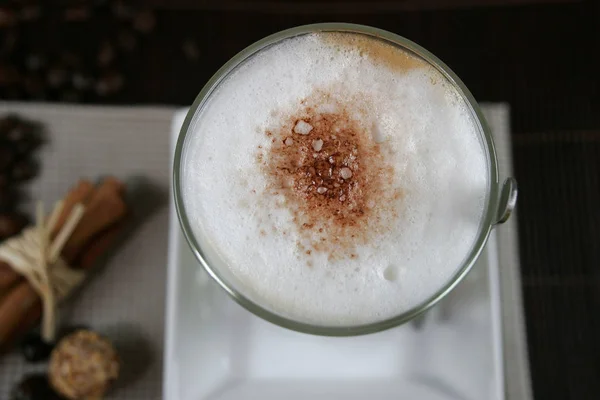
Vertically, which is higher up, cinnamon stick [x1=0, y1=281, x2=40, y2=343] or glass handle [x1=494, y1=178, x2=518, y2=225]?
glass handle [x1=494, y1=178, x2=518, y2=225]

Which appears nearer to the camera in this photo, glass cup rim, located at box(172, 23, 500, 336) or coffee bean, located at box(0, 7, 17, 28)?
glass cup rim, located at box(172, 23, 500, 336)

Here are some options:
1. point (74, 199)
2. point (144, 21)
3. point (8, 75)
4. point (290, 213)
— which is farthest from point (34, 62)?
point (290, 213)

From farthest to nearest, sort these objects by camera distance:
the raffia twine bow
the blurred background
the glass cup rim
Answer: the blurred background
the raffia twine bow
the glass cup rim

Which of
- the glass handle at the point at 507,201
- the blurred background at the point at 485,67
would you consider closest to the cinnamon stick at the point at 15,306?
the blurred background at the point at 485,67

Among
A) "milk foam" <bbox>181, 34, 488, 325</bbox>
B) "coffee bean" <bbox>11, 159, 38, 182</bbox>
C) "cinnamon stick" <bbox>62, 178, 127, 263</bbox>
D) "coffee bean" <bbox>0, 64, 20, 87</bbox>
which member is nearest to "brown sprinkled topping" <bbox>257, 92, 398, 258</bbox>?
"milk foam" <bbox>181, 34, 488, 325</bbox>

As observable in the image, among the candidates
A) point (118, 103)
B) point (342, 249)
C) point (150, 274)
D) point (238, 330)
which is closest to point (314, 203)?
point (342, 249)

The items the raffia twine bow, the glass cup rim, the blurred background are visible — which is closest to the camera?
the glass cup rim

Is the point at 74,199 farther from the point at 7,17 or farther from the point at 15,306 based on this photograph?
the point at 7,17

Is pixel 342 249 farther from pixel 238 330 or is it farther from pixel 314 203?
pixel 238 330

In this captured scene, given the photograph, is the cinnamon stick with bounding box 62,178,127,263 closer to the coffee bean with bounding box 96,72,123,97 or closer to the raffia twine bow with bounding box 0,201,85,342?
the raffia twine bow with bounding box 0,201,85,342
